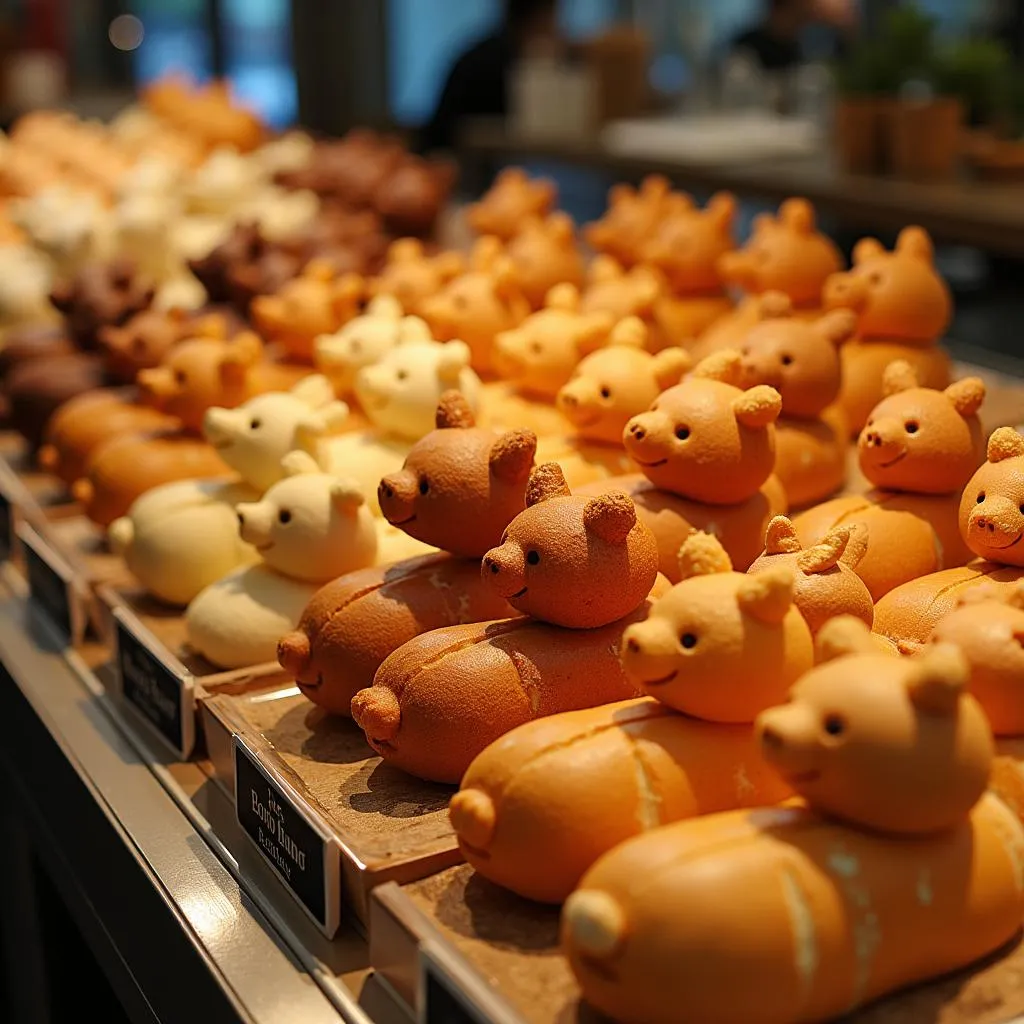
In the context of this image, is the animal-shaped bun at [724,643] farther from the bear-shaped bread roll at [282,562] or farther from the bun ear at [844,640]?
the bear-shaped bread roll at [282,562]

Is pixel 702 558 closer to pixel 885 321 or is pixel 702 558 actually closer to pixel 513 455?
pixel 513 455

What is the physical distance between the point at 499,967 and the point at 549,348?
0.90 metres

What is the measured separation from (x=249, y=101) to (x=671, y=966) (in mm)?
3494

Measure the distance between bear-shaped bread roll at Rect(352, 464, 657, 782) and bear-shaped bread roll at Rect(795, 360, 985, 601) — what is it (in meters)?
0.29

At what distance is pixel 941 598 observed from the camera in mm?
1050

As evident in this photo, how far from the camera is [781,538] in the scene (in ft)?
3.25

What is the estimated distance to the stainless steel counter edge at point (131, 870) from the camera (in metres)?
0.96

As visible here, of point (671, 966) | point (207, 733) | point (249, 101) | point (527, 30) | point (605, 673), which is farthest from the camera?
point (527, 30)

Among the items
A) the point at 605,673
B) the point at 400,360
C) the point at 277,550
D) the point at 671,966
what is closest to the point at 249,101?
the point at 400,360

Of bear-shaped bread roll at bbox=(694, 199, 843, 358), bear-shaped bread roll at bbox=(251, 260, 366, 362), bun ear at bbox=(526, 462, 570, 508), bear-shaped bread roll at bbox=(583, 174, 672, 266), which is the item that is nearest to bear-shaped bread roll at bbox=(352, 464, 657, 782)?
bun ear at bbox=(526, 462, 570, 508)

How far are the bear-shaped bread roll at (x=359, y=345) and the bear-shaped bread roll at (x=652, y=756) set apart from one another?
0.81m

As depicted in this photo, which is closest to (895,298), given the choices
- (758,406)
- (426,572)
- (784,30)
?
(758,406)

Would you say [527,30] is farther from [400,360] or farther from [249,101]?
[400,360]

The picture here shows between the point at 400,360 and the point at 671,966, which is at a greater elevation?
the point at 400,360
